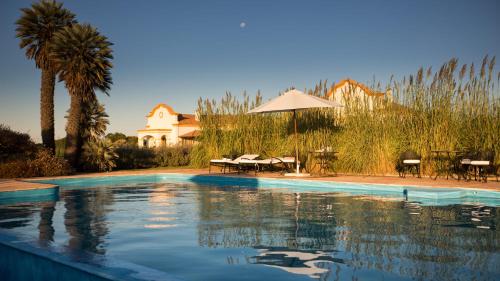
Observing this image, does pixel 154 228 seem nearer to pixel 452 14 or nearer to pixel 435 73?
pixel 435 73

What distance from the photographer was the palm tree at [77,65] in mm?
14859

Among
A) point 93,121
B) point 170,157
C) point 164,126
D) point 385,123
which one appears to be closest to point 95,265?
point 385,123

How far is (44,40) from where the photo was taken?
51.6ft

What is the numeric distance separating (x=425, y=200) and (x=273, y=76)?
51.7ft

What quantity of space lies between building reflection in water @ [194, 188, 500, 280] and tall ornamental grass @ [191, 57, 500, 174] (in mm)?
3783

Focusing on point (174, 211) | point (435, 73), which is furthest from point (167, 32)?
point (174, 211)

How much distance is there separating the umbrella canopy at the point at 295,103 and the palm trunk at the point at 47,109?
7611mm

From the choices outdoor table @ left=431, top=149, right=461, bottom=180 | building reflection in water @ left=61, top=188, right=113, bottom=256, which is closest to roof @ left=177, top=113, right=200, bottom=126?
building reflection in water @ left=61, top=188, right=113, bottom=256

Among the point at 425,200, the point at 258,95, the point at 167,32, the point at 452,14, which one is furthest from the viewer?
the point at 167,32

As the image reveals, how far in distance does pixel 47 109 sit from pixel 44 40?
2545 millimetres

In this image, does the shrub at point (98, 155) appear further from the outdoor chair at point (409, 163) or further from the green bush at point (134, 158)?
the outdoor chair at point (409, 163)

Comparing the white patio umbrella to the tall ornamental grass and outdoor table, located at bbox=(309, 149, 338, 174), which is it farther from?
the tall ornamental grass

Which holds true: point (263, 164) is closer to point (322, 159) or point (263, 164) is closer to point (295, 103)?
point (322, 159)

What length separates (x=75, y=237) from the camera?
16.2ft
